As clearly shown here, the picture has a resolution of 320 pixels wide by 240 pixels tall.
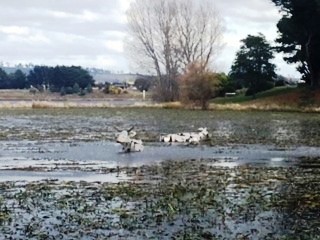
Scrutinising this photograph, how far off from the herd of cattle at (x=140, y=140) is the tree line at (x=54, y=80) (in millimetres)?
105456

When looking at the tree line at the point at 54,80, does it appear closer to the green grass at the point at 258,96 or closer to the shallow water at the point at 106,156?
the green grass at the point at 258,96

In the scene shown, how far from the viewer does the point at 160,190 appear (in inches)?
673

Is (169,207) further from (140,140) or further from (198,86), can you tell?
(198,86)

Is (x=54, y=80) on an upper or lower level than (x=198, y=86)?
upper

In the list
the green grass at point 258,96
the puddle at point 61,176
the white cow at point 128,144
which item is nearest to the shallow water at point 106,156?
the puddle at point 61,176

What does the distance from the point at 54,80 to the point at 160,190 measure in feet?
448

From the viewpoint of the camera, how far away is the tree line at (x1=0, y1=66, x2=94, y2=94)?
147m

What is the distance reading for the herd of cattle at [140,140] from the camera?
91.9 feet

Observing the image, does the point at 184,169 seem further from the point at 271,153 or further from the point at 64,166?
the point at 271,153

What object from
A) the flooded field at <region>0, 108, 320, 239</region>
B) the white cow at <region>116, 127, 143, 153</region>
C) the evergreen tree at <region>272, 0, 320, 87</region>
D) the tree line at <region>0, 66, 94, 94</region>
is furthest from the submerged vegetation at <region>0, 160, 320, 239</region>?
the tree line at <region>0, 66, 94, 94</region>

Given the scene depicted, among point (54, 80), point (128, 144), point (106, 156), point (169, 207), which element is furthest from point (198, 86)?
point (54, 80)

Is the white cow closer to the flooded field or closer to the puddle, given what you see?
the flooded field

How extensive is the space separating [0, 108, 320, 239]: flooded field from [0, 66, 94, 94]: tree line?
111 m

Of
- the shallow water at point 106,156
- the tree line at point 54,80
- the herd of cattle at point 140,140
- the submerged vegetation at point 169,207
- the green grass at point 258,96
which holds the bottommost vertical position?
the shallow water at point 106,156
